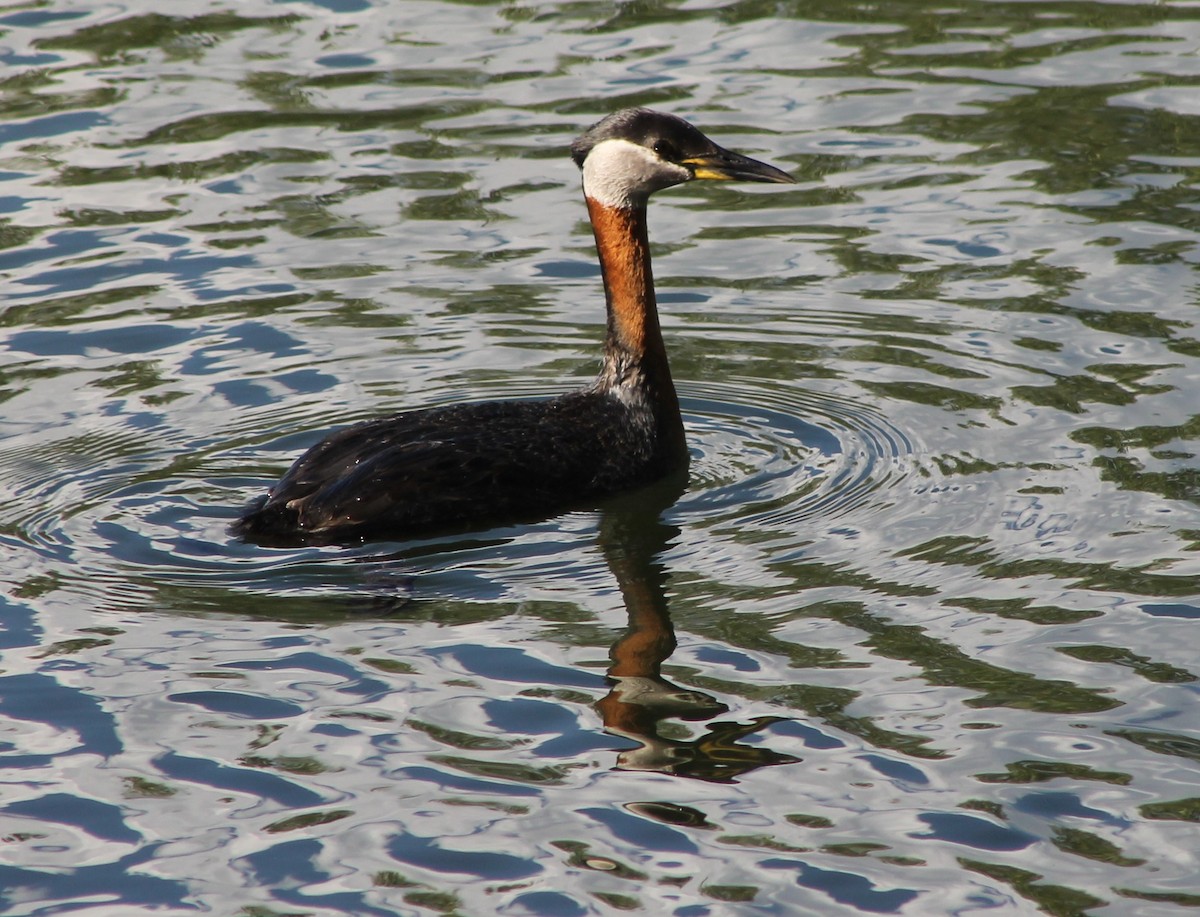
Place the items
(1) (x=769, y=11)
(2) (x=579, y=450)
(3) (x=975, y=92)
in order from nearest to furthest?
1. (2) (x=579, y=450)
2. (3) (x=975, y=92)
3. (1) (x=769, y=11)

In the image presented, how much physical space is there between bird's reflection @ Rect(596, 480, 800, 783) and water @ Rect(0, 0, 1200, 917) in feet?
0.08

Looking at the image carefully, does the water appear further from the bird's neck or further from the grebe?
the bird's neck

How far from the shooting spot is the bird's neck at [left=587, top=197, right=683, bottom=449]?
8891 mm

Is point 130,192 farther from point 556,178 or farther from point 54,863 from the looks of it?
point 54,863

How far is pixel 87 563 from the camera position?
7.68 m

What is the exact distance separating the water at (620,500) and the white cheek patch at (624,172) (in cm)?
125

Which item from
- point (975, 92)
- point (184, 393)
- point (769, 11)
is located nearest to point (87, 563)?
point (184, 393)

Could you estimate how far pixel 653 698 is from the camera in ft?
21.6

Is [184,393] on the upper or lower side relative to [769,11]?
lower

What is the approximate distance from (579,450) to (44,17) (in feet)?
29.0

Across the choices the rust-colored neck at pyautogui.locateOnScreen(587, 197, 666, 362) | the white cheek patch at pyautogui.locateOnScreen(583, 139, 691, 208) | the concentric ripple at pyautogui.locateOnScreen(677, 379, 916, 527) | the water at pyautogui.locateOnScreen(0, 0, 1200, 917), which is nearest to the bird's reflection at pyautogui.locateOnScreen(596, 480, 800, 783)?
the water at pyautogui.locateOnScreen(0, 0, 1200, 917)

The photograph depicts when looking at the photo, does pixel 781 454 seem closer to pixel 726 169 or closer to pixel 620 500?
pixel 620 500

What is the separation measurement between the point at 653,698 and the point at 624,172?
3.12 metres

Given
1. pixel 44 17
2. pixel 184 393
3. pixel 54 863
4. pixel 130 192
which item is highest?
pixel 44 17
